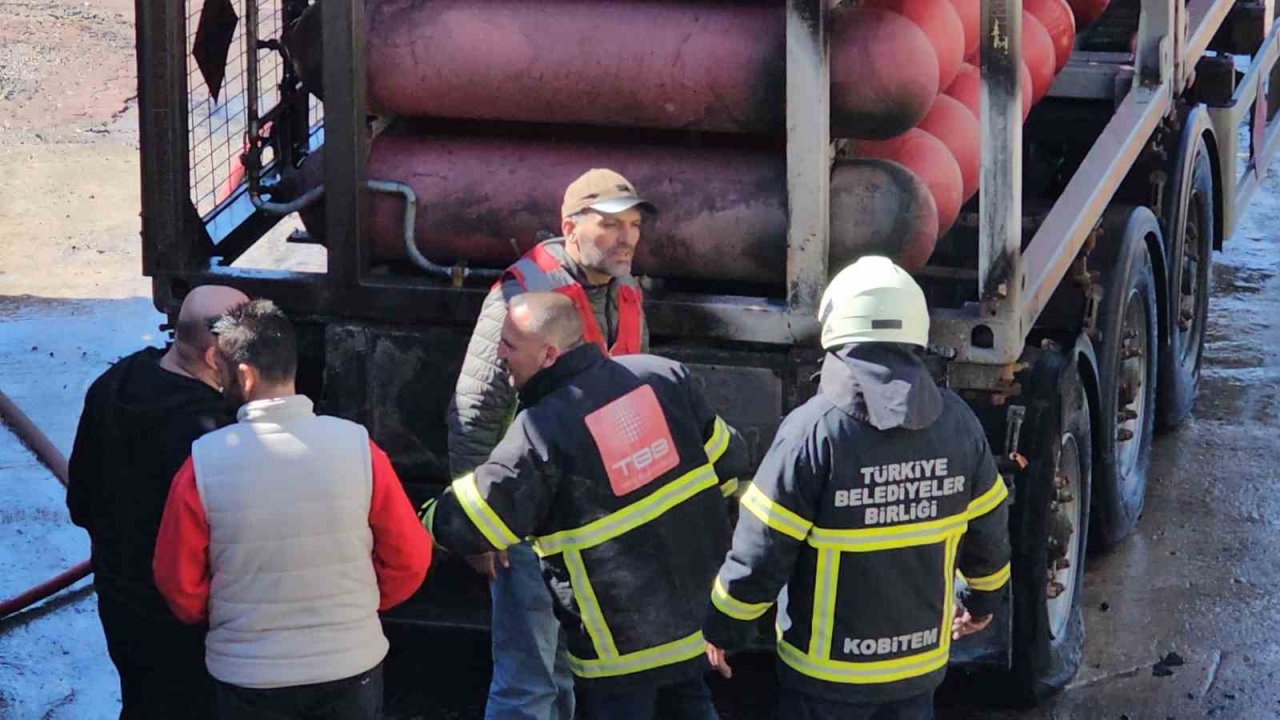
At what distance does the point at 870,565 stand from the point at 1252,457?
3974mm

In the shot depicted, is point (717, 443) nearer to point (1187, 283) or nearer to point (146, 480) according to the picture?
point (146, 480)

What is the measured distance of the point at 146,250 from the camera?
5059 millimetres

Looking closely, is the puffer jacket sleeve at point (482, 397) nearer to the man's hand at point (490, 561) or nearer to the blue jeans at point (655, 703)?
the man's hand at point (490, 561)

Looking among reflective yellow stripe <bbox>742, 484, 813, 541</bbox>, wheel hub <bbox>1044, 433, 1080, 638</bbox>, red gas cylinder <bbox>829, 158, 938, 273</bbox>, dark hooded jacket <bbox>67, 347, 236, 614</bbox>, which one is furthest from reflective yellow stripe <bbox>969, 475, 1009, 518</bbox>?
dark hooded jacket <bbox>67, 347, 236, 614</bbox>

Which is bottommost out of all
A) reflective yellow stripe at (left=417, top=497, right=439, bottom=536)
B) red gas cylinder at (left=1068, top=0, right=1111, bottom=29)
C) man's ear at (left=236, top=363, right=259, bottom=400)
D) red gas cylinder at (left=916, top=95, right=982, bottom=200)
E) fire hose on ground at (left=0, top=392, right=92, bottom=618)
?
fire hose on ground at (left=0, top=392, right=92, bottom=618)

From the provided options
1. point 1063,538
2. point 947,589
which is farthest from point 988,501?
point 1063,538

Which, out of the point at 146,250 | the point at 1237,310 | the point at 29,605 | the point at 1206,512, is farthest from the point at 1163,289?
the point at 29,605

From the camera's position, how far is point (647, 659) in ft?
13.2

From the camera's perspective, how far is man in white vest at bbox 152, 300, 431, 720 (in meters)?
3.62

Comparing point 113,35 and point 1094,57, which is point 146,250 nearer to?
point 1094,57

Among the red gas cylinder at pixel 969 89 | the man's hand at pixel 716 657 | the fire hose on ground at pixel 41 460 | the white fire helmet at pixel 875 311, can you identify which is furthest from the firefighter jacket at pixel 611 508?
the fire hose on ground at pixel 41 460

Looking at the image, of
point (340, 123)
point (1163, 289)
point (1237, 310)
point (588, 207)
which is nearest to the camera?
point (588, 207)

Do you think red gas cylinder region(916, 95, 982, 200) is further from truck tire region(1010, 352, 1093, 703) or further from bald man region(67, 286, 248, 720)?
bald man region(67, 286, 248, 720)

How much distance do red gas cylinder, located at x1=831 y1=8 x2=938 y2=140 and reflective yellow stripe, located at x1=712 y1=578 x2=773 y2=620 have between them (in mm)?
1308
